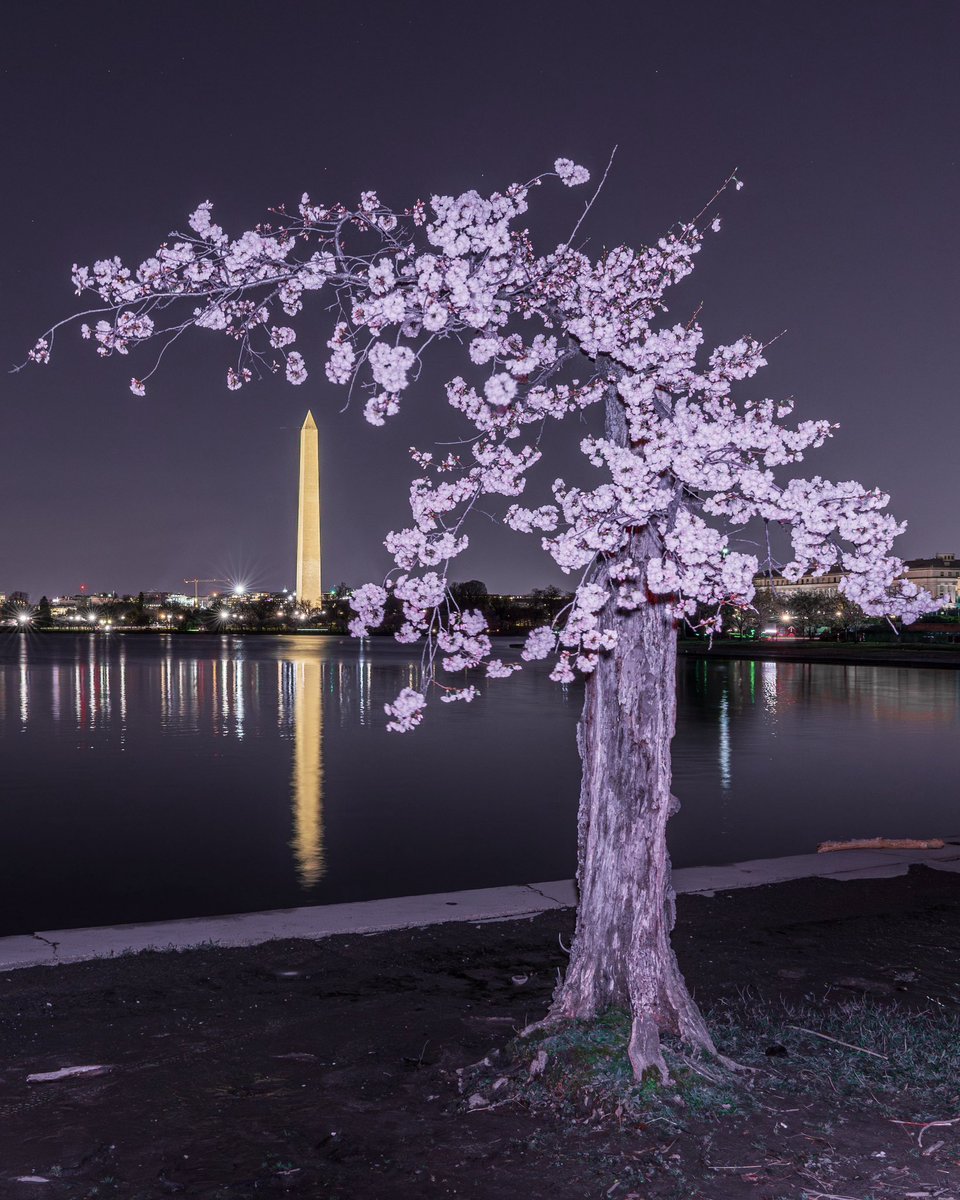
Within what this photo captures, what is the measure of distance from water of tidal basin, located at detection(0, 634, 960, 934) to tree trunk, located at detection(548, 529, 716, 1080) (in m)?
5.64

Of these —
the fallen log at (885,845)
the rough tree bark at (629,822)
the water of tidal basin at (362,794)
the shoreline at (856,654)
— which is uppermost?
the rough tree bark at (629,822)

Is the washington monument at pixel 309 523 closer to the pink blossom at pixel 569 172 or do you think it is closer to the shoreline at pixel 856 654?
the shoreline at pixel 856 654

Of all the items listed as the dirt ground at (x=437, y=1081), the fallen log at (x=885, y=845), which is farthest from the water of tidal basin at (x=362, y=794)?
the dirt ground at (x=437, y=1081)

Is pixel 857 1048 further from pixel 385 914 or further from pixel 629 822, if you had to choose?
pixel 385 914

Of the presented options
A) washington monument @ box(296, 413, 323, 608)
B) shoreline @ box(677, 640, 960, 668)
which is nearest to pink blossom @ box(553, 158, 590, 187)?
shoreline @ box(677, 640, 960, 668)

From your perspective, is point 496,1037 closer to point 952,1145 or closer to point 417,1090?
point 417,1090

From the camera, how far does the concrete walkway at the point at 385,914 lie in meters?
8.02

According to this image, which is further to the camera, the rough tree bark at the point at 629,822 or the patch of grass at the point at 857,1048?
the rough tree bark at the point at 629,822

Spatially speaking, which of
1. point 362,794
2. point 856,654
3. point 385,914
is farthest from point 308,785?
point 856,654

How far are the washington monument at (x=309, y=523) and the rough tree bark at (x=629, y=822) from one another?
89.9m

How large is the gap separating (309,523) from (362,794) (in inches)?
3404

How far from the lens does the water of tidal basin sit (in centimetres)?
1230

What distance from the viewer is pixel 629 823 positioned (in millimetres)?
6066

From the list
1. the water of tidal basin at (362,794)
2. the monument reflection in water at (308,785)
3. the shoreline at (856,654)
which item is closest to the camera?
the water of tidal basin at (362,794)
